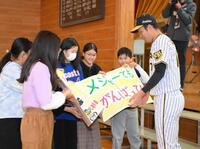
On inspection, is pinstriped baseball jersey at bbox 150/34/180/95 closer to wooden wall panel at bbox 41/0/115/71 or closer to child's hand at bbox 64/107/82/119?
child's hand at bbox 64/107/82/119

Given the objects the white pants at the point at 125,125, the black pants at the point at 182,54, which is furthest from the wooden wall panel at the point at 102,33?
the black pants at the point at 182,54

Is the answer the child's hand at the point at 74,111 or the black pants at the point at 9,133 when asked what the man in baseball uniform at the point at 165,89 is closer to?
the child's hand at the point at 74,111

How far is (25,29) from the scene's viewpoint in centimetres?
714

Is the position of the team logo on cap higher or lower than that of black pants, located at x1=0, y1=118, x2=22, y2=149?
higher

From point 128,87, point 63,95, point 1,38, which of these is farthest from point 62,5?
point 63,95

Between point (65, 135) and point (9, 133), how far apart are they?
572 millimetres

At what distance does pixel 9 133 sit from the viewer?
2.68 m

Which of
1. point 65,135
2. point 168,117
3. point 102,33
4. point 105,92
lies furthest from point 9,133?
point 102,33

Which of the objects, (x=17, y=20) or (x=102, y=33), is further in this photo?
(x=17, y=20)

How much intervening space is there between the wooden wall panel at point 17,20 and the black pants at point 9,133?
4455 mm

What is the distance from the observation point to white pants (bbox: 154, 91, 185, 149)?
252 centimetres

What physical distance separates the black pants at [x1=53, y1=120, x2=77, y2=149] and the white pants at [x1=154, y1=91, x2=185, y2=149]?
0.90 meters

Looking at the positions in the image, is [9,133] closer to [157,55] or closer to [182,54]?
[157,55]

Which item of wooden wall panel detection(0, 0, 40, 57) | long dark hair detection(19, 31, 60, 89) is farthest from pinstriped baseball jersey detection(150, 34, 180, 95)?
wooden wall panel detection(0, 0, 40, 57)
